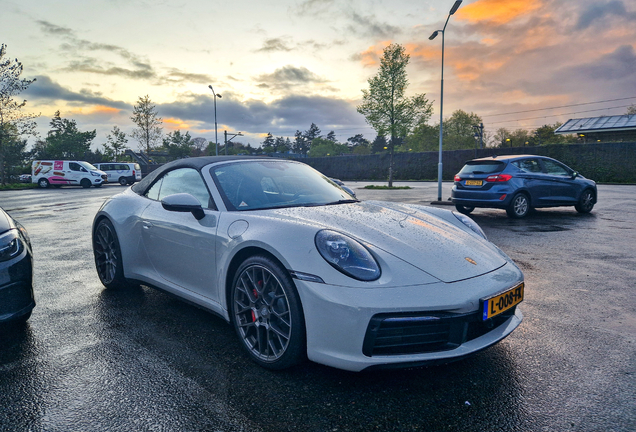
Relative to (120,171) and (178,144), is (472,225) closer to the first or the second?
(120,171)

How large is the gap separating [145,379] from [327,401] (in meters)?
1.07

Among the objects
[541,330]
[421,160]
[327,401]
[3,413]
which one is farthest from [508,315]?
[421,160]

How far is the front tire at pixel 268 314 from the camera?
7.87 feet

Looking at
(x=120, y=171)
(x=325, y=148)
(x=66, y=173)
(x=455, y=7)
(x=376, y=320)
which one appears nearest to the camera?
(x=376, y=320)

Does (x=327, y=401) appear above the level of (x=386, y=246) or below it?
below

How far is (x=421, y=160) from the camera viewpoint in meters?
37.3

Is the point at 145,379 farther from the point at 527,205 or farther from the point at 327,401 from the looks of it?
the point at 527,205

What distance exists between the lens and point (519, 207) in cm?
991

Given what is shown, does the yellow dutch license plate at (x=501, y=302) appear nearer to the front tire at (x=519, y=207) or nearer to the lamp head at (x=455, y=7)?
the front tire at (x=519, y=207)

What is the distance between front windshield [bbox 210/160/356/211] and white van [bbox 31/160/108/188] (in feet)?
104

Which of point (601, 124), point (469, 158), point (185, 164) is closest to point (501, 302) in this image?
point (185, 164)

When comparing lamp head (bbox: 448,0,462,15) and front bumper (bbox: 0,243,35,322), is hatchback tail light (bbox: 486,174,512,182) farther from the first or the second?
front bumper (bbox: 0,243,35,322)

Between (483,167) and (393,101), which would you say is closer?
(483,167)

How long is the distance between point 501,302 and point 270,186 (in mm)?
1871
